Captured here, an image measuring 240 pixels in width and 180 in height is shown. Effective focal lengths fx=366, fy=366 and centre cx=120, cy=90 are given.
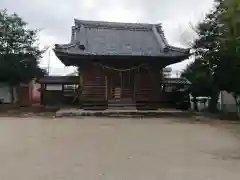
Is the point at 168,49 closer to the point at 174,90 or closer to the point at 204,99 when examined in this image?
the point at 174,90

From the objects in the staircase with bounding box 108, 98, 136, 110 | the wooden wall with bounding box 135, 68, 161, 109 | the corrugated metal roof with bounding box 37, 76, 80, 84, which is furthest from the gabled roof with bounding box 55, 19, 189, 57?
the corrugated metal roof with bounding box 37, 76, 80, 84

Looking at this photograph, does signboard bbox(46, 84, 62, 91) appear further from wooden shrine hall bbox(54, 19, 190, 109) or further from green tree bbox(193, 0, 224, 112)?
green tree bbox(193, 0, 224, 112)

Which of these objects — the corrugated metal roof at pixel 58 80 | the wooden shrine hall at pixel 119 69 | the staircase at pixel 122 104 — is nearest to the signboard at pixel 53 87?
the corrugated metal roof at pixel 58 80

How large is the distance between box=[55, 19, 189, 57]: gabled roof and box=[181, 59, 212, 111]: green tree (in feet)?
4.15

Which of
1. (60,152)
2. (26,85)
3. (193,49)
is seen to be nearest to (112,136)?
(60,152)

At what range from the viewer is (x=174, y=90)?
89.0 ft

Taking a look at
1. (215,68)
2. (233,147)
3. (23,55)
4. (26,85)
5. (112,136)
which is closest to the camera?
(233,147)

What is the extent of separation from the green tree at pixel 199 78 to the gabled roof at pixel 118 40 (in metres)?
1.27

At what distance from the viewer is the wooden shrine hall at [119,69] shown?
23.6 metres

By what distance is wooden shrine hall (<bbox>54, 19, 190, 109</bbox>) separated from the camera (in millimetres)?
23594

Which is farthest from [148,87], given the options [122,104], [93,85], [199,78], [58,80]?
[58,80]

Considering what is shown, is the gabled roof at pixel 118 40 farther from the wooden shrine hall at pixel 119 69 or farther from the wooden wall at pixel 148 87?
the wooden wall at pixel 148 87

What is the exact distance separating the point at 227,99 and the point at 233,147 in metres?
18.5

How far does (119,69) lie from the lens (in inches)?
952
